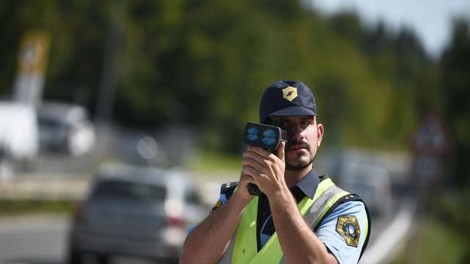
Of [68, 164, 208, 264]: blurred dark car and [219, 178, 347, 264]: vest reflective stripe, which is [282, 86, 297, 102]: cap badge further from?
[68, 164, 208, 264]: blurred dark car

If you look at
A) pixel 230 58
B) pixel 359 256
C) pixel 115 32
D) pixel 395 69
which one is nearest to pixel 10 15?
pixel 115 32

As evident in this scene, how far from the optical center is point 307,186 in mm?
4242

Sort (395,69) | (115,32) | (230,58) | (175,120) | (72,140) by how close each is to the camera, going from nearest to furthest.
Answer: (72,140), (115,32), (175,120), (230,58), (395,69)

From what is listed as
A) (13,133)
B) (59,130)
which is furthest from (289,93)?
→ (59,130)

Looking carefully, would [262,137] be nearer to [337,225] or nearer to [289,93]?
[289,93]

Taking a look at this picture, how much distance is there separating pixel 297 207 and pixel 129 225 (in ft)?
41.5

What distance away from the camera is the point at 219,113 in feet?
292

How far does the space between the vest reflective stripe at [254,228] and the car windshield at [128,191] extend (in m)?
12.6

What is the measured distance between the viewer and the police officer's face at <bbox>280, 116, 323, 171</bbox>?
4.13m

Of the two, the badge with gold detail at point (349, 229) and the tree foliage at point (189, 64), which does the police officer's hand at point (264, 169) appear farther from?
Answer: the tree foliage at point (189, 64)

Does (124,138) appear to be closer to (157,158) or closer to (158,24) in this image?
(157,158)

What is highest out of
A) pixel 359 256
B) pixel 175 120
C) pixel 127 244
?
pixel 359 256

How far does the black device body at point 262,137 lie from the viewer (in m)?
3.89

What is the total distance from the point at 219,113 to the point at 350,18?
92.4 metres
